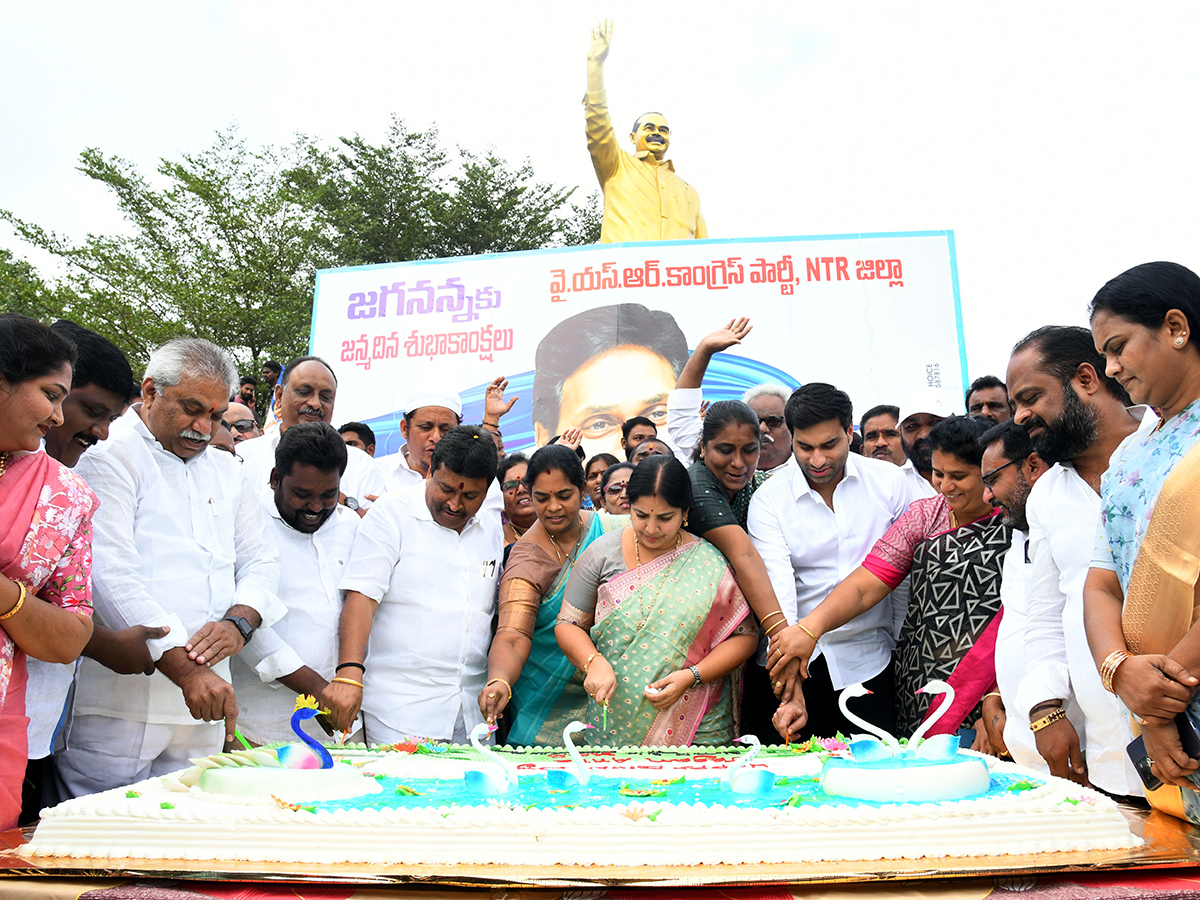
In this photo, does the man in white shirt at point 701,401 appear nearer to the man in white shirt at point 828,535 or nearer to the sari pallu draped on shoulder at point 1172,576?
the man in white shirt at point 828,535

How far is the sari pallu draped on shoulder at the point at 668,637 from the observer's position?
3340mm

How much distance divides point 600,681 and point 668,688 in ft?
0.78

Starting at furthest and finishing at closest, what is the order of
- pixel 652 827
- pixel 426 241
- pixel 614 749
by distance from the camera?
1. pixel 426 241
2. pixel 614 749
3. pixel 652 827

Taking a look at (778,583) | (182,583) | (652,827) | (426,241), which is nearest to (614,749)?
(778,583)

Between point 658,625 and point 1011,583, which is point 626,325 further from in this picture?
point 1011,583

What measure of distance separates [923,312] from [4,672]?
964cm

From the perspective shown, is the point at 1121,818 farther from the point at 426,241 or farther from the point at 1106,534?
the point at 426,241

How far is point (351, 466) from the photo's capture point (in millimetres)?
5715

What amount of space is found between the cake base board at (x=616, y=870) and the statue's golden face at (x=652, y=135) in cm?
1158

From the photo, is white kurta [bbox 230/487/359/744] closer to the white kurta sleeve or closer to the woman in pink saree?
the white kurta sleeve

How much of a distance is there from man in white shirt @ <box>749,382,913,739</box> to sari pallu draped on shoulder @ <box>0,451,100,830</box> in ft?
8.02

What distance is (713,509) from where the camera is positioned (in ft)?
12.4

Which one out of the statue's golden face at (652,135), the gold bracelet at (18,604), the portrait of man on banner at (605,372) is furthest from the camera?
the statue's golden face at (652,135)

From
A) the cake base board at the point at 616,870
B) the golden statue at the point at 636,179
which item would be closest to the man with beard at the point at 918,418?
the cake base board at the point at 616,870
